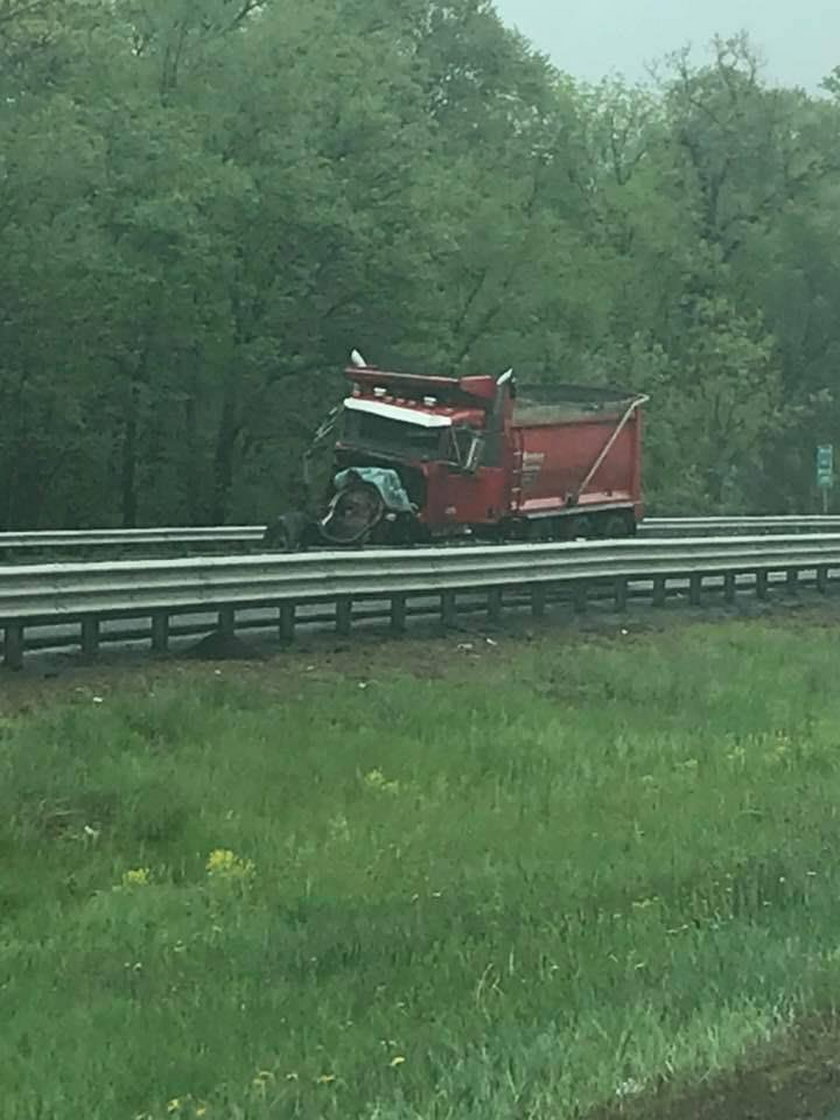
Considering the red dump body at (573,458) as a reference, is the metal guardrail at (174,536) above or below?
below

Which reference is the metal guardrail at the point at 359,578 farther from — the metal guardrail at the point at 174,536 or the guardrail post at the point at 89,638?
the metal guardrail at the point at 174,536

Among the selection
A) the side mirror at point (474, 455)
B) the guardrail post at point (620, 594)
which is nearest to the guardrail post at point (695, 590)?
the guardrail post at point (620, 594)

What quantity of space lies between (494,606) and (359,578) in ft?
9.31

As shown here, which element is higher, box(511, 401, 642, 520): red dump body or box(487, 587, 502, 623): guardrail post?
box(511, 401, 642, 520): red dump body

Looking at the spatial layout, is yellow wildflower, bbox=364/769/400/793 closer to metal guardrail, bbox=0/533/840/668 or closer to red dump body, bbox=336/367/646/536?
metal guardrail, bbox=0/533/840/668

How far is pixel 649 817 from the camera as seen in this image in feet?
39.2

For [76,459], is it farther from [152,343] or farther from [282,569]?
[282,569]

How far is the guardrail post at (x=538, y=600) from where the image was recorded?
2192cm

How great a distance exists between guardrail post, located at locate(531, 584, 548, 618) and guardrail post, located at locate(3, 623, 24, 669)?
7283 mm

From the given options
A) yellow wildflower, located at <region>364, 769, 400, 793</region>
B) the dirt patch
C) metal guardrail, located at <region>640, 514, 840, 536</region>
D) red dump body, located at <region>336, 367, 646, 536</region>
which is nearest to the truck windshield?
red dump body, located at <region>336, 367, 646, 536</region>

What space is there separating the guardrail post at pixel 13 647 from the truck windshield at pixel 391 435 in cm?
1143

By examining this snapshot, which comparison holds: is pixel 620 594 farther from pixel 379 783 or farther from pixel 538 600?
pixel 379 783

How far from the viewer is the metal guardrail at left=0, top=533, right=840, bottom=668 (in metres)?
Answer: 16.0

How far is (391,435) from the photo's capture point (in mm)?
27234
